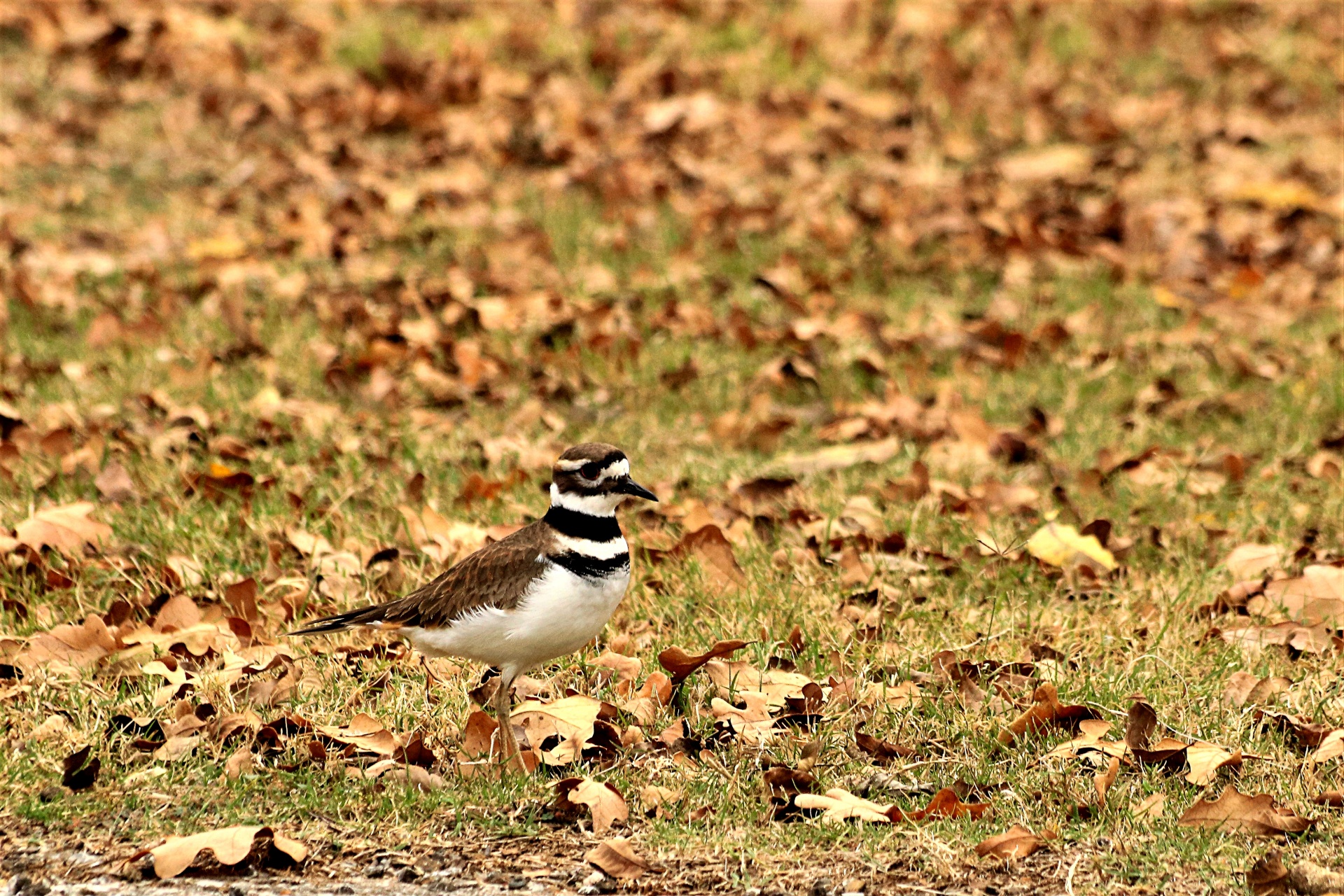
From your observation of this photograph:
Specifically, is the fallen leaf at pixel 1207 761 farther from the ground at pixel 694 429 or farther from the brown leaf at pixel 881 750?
the brown leaf at pixel 881 750

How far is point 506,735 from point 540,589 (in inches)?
16.8

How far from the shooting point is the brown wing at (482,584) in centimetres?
438

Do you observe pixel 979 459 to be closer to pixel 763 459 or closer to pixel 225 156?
pixel 763 459

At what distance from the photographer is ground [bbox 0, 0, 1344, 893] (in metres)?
4.24

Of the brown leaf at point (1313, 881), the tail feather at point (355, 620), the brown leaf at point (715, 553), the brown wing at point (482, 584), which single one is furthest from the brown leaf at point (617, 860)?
the brown leaf at point (715, 553)

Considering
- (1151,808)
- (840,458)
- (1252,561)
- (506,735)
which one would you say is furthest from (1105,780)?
(840,458)

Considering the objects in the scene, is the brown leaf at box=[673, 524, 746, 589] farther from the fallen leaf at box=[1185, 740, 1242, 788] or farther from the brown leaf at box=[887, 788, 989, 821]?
the fallen leaf at box=[1185, 740, 1242, 788]

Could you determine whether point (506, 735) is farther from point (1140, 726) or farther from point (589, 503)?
point (1140, 726)

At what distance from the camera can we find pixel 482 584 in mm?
4453

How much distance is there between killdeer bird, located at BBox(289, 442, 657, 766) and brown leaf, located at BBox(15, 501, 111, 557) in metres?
1.46

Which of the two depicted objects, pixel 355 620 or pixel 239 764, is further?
pixel 355 620

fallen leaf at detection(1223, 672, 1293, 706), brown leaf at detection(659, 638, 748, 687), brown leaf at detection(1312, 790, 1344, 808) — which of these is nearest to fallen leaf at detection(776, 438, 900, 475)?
brown leaf at detection(659, 638, 748, 687)

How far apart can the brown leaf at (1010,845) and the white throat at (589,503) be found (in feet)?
4.32

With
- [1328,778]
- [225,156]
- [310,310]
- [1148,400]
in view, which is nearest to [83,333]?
[310,310]
